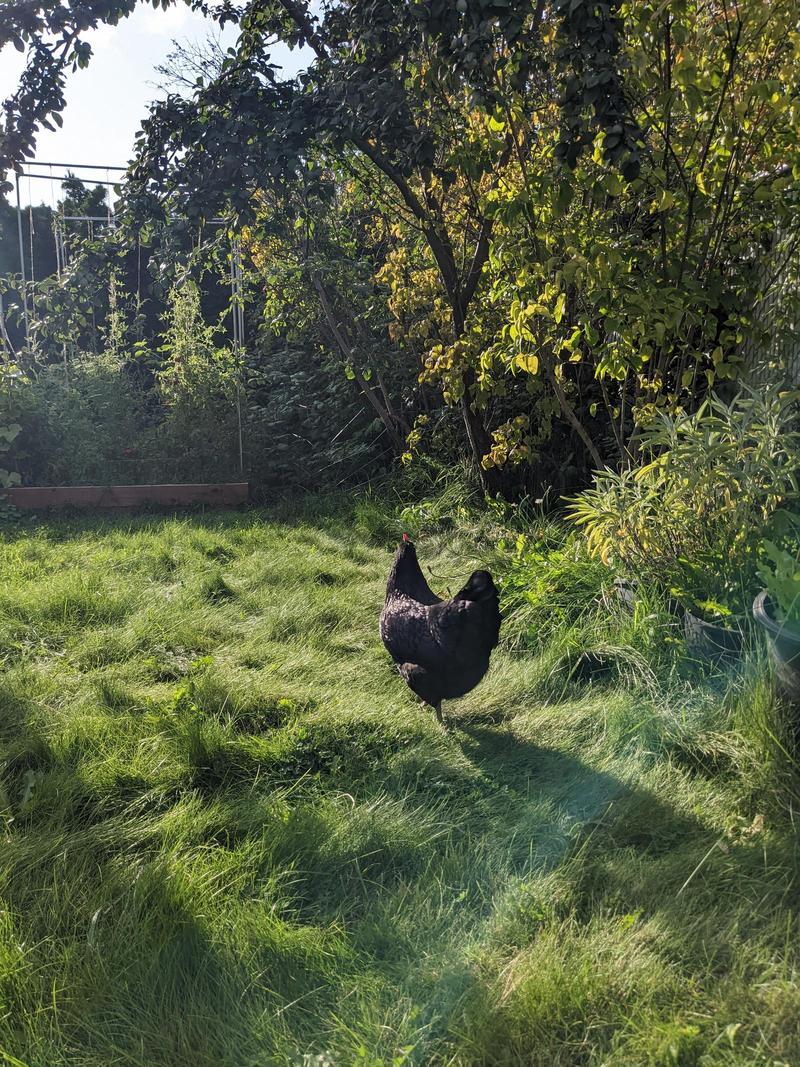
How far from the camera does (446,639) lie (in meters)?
2.91

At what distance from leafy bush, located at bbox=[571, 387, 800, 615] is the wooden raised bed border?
16.1ft

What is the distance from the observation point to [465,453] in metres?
6.68

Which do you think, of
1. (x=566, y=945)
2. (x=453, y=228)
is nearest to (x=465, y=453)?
(x=453, y=228)

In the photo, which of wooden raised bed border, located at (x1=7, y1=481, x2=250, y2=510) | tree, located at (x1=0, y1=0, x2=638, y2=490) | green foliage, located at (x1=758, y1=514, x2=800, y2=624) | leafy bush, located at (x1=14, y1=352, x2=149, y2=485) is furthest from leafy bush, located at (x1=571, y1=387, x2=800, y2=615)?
leafy bush, located at (x1=14, y1=352, x2=149, y2=485)

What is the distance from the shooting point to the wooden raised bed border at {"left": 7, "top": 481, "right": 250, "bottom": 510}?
730cm

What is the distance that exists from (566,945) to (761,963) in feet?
1.42

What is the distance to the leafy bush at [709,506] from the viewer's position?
120 inches

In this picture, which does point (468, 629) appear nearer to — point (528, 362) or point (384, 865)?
point (384, 865)

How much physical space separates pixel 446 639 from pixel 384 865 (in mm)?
911

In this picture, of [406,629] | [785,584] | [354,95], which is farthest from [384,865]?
[354,95]

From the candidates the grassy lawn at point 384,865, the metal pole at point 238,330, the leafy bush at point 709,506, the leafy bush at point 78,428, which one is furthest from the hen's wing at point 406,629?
the leafy bush at point 78,428

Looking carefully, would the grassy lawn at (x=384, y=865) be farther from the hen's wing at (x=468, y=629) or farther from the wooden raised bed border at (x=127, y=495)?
the wooden raised bed border at (x=127, y=495)

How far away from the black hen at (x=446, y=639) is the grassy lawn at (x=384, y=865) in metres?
0.21

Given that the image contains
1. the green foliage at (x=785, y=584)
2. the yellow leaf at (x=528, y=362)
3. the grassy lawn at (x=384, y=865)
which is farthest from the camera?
the yellow leaf at (x=528, y=362)
